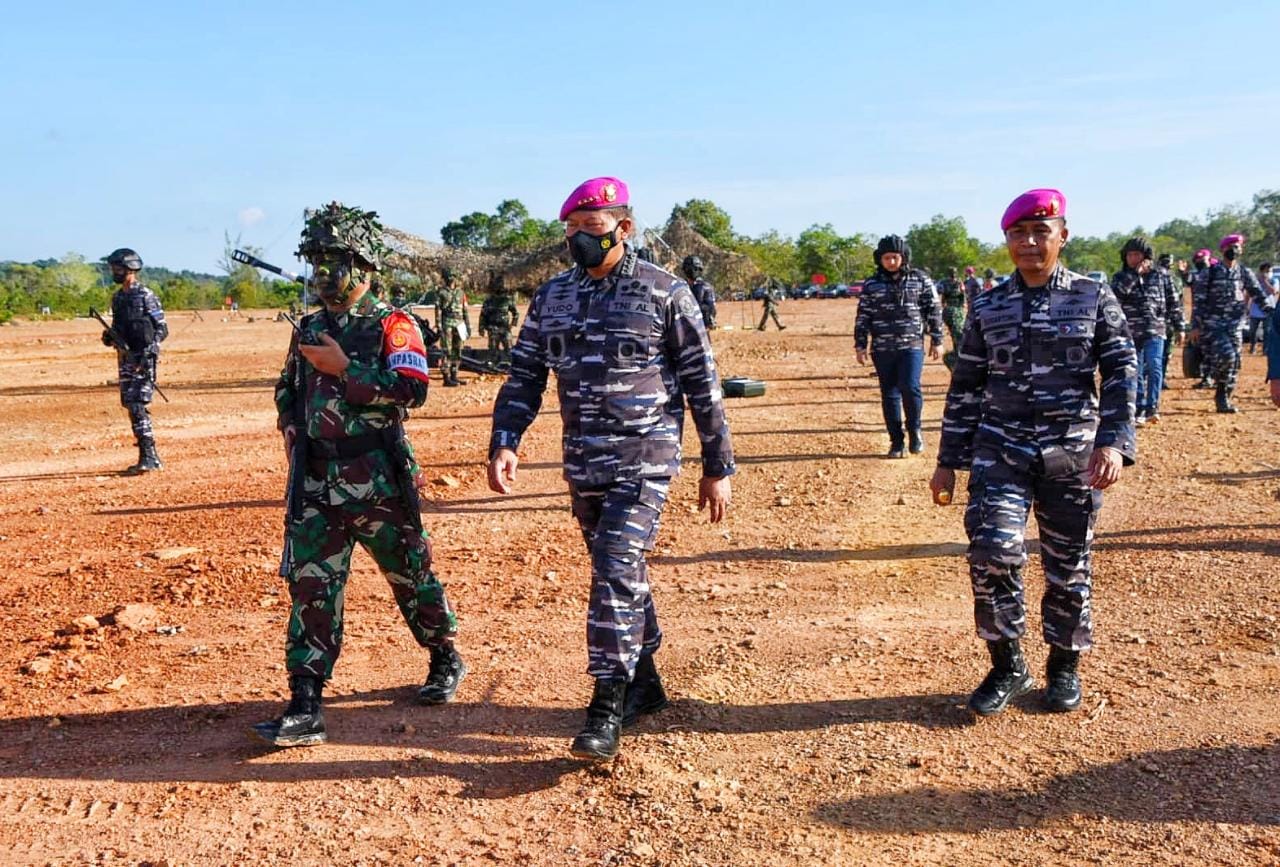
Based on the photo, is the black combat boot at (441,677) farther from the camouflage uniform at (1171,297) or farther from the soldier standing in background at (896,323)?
the camouflage uniform at (1171,297)

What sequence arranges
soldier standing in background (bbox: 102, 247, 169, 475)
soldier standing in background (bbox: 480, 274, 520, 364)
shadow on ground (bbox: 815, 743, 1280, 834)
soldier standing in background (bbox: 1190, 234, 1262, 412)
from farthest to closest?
soldier standing in background (bbox: 480, 274, 520, 364) < soldier standing in background (bbox: 1190, 234, 1262, 412) < soldier standing in background (bbox: 102, 247, 169, 475) < shadow on ground (bbox: 815, 743, 1280, 834)

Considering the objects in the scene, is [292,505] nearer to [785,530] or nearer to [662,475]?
[662,475]

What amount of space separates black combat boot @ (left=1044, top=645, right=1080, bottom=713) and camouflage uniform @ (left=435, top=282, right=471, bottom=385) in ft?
48.1

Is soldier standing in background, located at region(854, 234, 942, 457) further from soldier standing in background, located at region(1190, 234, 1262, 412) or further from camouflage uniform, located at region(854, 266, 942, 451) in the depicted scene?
soldier standing in background, located at region(1190, 234, 1262, 412)

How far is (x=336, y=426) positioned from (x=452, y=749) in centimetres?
137

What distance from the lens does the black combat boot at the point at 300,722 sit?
14.8 feet

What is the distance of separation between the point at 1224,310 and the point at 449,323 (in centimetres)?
1139

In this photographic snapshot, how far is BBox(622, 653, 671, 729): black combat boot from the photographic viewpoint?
4754 millimetres

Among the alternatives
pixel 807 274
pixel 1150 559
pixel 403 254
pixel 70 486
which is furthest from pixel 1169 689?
pixel 807 274

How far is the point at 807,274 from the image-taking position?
309 feet

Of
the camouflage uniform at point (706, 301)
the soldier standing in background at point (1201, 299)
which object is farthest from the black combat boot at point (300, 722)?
the soldier standing in background at point (1201, 299)

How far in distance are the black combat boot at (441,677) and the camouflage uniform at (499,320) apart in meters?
15.6

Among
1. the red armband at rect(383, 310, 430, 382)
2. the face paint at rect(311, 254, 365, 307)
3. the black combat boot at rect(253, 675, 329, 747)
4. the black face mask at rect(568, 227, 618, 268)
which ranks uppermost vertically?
the black face mask at rect(568, 227, 618, 268)

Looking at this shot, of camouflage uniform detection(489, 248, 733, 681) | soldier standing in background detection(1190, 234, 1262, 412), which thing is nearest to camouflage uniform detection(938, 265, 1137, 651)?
camouflage uniform detection(489, 248, 733, 681)
